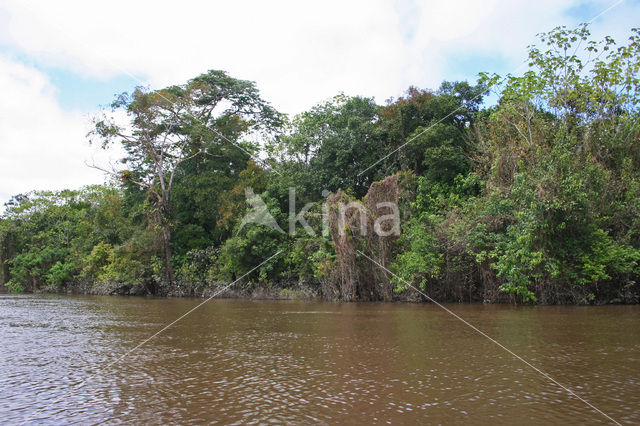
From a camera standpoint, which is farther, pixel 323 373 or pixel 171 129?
pixel 171 129

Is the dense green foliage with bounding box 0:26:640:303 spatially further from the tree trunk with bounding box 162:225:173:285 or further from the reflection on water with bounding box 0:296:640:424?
the reflection on water with bounding box 0:296:640:424

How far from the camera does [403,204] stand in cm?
2367

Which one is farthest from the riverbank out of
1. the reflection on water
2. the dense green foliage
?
the reflection on water

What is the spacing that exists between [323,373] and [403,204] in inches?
686

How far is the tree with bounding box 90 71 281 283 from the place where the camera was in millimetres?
31016

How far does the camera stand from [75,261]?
118ft

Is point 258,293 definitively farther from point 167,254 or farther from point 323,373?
point 323,373

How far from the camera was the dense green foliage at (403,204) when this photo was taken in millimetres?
17812

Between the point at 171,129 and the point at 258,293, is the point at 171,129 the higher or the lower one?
the higher one

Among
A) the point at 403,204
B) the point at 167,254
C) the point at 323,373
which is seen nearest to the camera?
Result: the point at 323,373

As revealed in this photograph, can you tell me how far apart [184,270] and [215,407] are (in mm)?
25821

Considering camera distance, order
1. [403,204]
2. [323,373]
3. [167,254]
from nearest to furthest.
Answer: [323,373]
[403,204]
[167,254]

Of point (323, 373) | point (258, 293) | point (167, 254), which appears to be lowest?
point (323, 373)

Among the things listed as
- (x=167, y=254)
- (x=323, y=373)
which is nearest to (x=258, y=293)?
(x=167, y=254)
